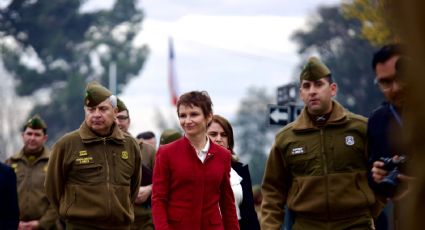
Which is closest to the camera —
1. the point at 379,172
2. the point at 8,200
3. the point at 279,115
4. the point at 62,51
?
the point at 379,172

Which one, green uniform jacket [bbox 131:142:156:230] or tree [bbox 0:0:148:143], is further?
tree [bbox 0:0:148:143]

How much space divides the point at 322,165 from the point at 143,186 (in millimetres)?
4823

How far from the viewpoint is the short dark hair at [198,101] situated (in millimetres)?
8117

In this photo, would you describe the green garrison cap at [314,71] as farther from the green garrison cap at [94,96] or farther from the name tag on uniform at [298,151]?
the green garrison cap at [94,96]

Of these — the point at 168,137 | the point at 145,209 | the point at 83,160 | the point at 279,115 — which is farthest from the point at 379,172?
the point at 279,115

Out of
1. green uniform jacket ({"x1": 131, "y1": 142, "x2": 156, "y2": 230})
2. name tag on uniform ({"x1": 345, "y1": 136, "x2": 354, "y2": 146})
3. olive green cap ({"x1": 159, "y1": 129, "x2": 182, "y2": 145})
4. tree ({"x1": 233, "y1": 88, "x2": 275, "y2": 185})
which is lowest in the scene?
tree ({"x1": 233, "y1": 88, "x2": 275, "y2": 185})

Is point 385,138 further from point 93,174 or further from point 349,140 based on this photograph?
point 93,174

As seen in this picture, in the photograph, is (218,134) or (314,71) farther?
(218,134)

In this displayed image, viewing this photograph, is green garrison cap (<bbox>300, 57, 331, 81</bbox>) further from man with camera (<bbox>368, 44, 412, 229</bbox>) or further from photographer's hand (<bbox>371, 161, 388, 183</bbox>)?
photographer's hand (<bbox>371, 161, 388, 183</bbox>)

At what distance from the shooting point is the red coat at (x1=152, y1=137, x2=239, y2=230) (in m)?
7.82

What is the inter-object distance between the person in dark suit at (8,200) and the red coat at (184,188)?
3.77 ft

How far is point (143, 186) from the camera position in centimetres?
1230

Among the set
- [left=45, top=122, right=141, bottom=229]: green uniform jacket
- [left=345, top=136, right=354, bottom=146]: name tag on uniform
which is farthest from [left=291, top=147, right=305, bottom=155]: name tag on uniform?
[left=45, top=122, right=141, bottom=229]: green uniform jacket

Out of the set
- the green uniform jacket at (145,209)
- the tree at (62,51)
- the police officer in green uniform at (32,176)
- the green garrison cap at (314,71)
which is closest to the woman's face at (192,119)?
the green garrison cap at (314,71)
